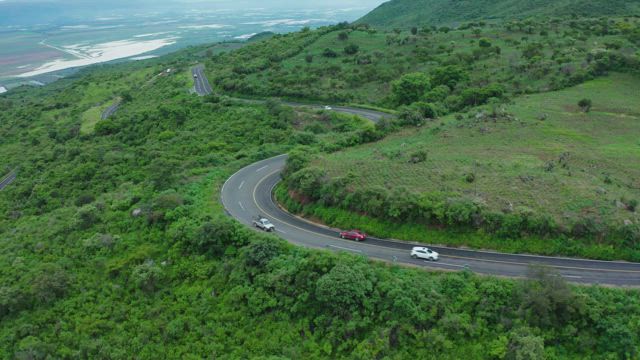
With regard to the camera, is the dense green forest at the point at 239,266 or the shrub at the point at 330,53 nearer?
the dense green forest at the point at 239,266

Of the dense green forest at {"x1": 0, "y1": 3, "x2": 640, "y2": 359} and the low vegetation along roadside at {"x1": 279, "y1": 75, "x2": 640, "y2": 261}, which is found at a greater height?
the low vegetation along roadside at {"x1": 279, "y1": 75, "x2": 640, "y2": 261}

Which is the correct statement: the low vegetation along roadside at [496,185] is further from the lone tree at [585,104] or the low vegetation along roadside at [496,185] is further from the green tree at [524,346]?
the green tree at [524,346]

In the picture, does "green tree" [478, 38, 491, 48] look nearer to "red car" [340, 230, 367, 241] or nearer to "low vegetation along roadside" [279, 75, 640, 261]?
"low vegetation along roadside" [279, 75, 640, 261]

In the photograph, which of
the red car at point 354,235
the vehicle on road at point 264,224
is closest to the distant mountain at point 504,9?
the red car at point 354,235

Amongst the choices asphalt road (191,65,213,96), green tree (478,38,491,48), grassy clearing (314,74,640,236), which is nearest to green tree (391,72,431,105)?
grassy clearing (314,74,640,236)

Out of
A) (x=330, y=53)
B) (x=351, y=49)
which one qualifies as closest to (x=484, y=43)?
(x=351, y=49)

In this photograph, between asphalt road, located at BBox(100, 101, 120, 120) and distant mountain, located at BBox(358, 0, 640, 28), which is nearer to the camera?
asphalt road, located at BBox(100, 101, 120, 120)
